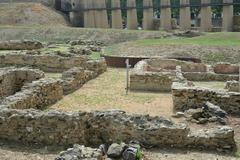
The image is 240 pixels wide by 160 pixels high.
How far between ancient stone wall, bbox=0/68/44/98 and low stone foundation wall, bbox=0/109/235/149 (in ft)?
21.5

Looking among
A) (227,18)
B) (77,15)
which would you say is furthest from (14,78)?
(77,15)

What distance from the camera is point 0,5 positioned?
6488 cm

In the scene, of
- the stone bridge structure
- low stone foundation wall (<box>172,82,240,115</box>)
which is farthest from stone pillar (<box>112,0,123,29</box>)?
low stone foundation wall (<box>172,82,240,115</box>)

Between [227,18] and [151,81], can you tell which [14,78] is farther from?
[227,18]

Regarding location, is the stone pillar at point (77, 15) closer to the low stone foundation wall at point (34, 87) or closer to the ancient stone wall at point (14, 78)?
the low stone foundation wall at point (34, 87)

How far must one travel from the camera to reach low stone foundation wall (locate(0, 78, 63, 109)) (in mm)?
14453

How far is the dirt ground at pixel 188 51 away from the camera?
30359 millimetres

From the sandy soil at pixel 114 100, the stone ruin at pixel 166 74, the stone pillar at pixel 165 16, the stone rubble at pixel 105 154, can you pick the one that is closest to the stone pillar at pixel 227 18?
the stone pillar at pixel 165 16

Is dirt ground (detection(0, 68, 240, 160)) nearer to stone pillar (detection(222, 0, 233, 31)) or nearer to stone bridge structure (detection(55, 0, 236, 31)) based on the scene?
stone pillar (detection(222, 0, 233, 31))

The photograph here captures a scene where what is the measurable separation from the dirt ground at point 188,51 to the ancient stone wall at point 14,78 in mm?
13170

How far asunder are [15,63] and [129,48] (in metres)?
9.59

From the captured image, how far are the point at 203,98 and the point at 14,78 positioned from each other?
26.6ft

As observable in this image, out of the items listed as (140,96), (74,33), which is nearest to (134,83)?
(140,96)

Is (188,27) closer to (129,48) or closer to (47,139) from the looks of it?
(129,48)
